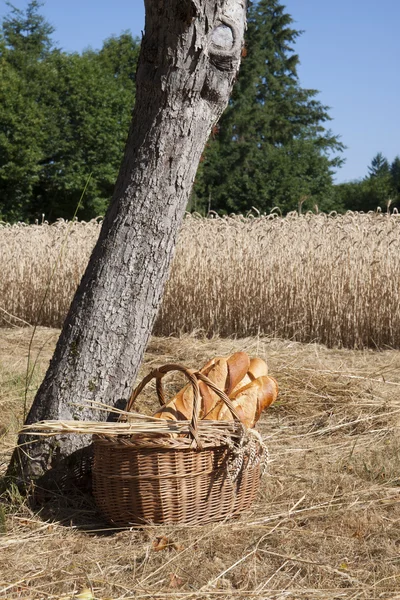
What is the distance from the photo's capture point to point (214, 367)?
3809mm

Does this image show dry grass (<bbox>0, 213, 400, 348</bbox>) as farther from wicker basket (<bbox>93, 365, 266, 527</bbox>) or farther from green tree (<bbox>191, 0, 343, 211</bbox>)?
green tree (<bbox>191, 0, 343, 211</bbox>)

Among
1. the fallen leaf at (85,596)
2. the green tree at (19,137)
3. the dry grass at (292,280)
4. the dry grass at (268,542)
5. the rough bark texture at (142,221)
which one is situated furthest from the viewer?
the green tree at (19,137)

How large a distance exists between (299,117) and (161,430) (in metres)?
39.4

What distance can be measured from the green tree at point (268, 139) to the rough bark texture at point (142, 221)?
23.2m

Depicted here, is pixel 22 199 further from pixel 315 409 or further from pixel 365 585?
pixel 365 585

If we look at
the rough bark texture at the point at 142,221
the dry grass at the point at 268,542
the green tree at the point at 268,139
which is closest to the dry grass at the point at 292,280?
the dry grass at the point at 268,542

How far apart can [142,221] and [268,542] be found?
5.19 feet

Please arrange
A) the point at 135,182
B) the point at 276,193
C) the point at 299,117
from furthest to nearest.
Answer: the point at 299,117 < the point at 276,193 < the point at 135,182

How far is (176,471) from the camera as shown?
3199mm

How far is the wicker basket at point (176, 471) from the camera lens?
318 cm

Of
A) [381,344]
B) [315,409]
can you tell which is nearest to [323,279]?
[381,344]

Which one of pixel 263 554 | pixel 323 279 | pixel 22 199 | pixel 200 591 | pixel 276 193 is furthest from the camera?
pixel 276 193

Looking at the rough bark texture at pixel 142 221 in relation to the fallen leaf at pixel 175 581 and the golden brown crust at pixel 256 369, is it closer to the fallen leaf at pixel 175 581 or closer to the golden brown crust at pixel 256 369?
the golden brown crust at pixel 256 369

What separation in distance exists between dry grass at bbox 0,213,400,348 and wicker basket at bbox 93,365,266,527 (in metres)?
5.33
